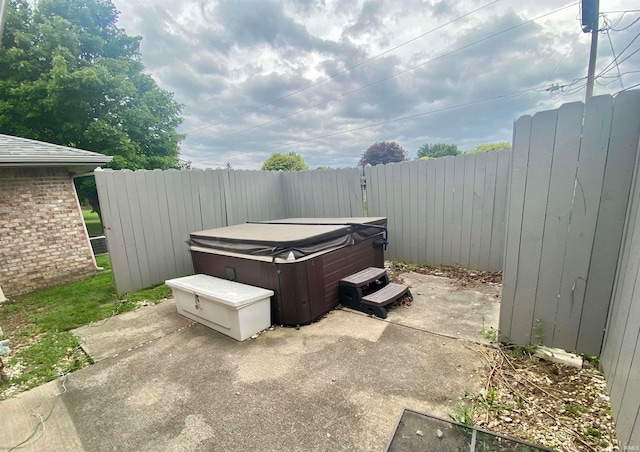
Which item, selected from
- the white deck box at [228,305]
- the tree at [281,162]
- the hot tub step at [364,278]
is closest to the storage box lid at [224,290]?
the white deck box at [228,305]

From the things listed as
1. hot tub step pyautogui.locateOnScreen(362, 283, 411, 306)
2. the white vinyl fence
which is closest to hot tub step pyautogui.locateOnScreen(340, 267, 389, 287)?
hot tub step pyautogui.locateOnScreen(362, 283, 411, 306)

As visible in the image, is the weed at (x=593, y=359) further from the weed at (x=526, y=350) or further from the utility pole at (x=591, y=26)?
the utility pole at (x=591, y=26)

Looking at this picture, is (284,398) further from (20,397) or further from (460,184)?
(460,184)

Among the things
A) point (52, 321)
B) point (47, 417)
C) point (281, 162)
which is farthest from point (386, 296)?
point (281, 162)

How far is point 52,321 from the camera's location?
3188mm

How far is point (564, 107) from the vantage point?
5.95 ft

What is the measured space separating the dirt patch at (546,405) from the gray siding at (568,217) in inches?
11.9

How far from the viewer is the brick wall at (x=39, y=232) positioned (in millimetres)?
4270

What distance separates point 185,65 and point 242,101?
8104 mm

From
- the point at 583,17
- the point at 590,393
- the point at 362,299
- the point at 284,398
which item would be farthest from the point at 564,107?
the point at 583,17

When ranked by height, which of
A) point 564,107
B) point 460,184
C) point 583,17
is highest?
point 583,17

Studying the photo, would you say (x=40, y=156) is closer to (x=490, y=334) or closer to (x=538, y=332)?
(x=490, y=334)

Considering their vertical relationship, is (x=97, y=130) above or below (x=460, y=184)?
above

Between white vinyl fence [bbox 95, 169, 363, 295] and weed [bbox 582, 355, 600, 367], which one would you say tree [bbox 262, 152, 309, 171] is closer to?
white vinyl fence [bbox 95, 169, 363, 295]
